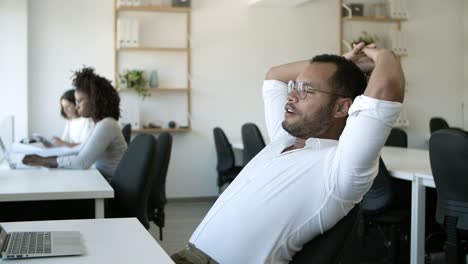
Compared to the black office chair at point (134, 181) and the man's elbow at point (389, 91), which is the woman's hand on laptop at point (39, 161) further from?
the man's elbow at point (389, 91)

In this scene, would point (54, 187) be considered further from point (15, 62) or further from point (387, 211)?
point (15, 62)

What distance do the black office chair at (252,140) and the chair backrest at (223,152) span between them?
694 millimetres

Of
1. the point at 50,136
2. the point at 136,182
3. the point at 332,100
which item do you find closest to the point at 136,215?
the point at 136,182

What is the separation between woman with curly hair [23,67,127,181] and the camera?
341 cm

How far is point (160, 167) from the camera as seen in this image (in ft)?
11.2

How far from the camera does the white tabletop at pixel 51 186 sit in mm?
2420

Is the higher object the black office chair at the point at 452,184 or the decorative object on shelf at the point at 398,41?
the decorative object on shelf at the point at 398,41

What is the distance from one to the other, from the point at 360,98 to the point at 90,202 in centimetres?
160

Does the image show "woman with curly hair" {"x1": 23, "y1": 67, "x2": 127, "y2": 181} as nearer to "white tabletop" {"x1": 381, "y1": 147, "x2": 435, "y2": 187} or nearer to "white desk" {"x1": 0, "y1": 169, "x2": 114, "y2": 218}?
"white desk" {"x1": 0, "y1": 169, "x2": 114, "y2": 218}

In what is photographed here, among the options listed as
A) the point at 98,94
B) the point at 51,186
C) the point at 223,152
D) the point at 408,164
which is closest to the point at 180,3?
the point at 223,152

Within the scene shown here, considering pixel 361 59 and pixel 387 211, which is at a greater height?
pixel 361 59

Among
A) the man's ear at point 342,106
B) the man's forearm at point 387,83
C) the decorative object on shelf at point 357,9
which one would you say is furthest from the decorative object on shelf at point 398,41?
the man's forearm at point 387,83

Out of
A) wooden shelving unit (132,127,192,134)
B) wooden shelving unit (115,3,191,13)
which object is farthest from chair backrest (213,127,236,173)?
wooden shelving unit (115,3,191,13)

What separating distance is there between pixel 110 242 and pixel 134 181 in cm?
130
